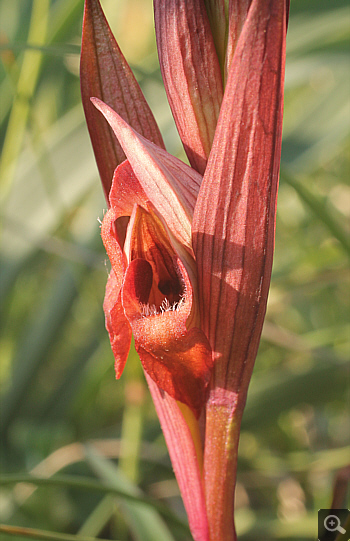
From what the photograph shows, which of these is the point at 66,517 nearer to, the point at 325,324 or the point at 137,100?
the point at 325,324

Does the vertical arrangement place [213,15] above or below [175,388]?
above

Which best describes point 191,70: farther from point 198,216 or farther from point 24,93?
point 24,93

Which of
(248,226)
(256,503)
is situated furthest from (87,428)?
(248,226)

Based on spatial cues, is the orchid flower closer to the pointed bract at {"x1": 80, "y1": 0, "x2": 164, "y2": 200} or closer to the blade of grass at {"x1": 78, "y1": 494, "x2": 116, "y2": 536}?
the pointed bract at {"x1": 80, "y1": 0, "x2": 164, "y2": 200}

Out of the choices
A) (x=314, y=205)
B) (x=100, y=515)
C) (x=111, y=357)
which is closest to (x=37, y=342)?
(x=111, y=357)

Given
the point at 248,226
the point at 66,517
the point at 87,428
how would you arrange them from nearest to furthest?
1. the point at 248,226
2. the point at 66,517
3. the point at 87,428

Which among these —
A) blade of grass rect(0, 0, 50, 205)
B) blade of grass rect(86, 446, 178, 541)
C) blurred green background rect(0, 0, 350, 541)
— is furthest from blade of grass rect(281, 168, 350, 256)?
blade of grass rect(0, 0, 50, 205)
